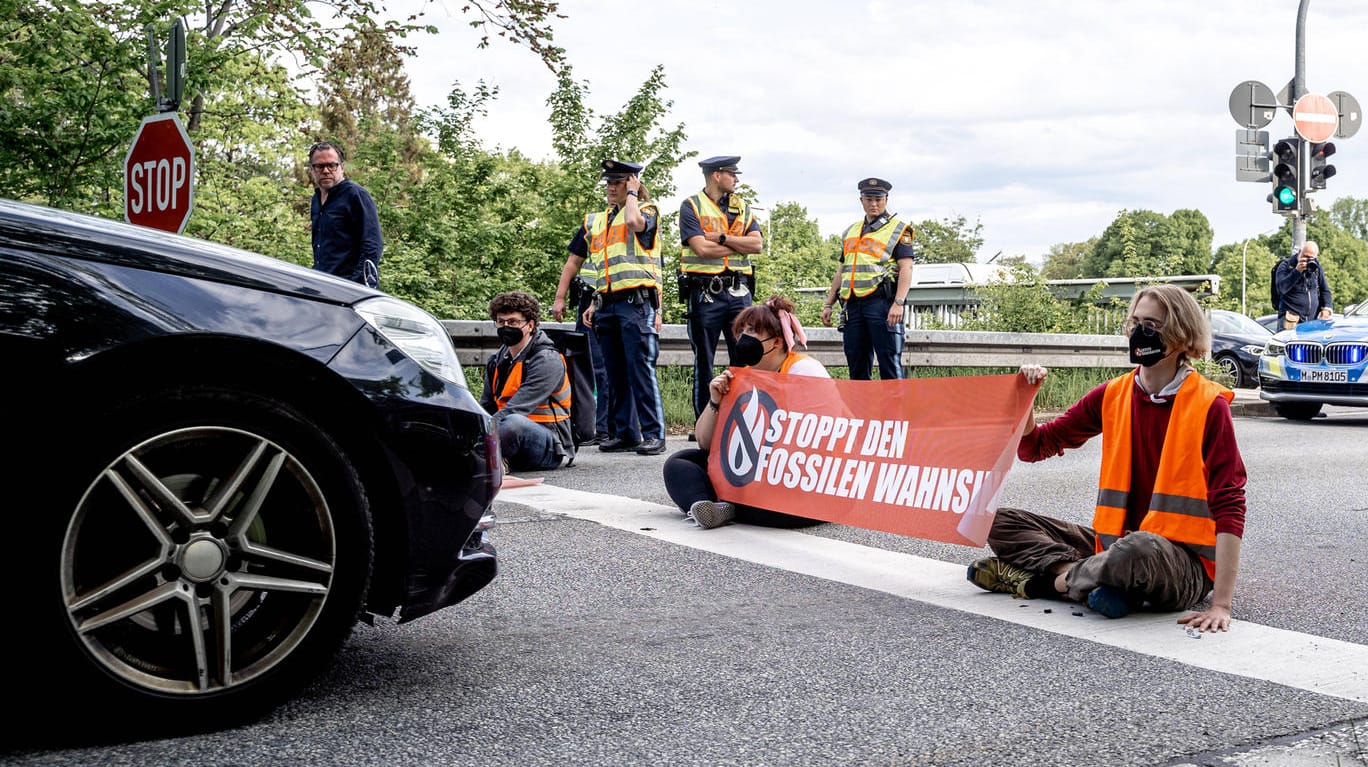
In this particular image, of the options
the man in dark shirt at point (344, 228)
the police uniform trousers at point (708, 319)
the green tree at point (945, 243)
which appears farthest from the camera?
the green tree at point (945, 243)

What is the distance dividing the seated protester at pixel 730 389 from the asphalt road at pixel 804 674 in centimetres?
54

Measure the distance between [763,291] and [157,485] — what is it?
18.0m

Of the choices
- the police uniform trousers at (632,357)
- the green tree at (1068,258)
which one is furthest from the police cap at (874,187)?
the green tree at (1068,258)

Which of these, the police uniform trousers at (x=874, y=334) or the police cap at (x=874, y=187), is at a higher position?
the police cap at (x=874, y=187)

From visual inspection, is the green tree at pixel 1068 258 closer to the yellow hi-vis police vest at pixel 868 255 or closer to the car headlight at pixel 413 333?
the yellow hi-vis police vest at pixel 868 255

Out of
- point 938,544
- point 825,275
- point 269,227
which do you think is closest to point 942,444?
point 938,544

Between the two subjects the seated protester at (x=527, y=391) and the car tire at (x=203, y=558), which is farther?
the seated protester at (x=527, y=391)

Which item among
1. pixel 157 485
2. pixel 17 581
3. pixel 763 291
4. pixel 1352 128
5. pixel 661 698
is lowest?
pixel 661 698

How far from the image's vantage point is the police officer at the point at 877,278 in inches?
433

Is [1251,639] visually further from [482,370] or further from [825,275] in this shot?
[825,275]

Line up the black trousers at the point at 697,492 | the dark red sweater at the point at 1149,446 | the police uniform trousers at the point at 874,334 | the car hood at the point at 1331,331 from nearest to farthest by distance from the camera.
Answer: the dark red sweater at the point at 1149,446 → the black trousers at the point at 697,492 → the police uniform trousers at the point at 874,334 → the car hood at the point at 1331,331

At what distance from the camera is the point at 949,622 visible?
14.7ft

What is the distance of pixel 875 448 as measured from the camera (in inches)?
240

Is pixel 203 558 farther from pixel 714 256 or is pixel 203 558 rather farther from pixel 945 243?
pixel 945 243
